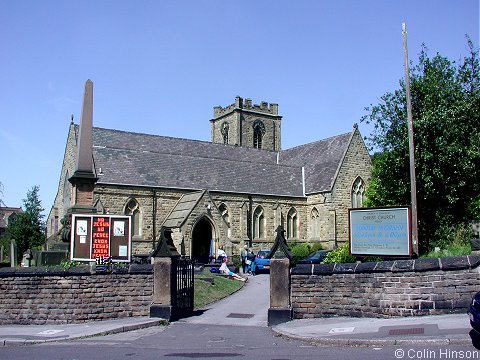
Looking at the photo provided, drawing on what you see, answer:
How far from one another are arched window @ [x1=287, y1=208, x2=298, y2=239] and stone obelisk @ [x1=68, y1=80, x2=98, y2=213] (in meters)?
26.7

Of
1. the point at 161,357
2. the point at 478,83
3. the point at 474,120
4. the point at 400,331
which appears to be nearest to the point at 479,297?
the point at 400,331

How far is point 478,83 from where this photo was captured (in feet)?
93.4

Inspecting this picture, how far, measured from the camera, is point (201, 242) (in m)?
39.4

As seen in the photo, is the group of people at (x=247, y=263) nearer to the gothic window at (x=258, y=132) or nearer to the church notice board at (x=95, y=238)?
the church notice board at (x=95, y=238)

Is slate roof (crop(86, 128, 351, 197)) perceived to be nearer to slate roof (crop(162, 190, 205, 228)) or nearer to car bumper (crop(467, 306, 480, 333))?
slate roof (crop(162, 190, 205, 228))

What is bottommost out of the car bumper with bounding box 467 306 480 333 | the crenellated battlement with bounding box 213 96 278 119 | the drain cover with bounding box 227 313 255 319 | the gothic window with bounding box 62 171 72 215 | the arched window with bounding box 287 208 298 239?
the drain cover with bounding box 227 313 255 319

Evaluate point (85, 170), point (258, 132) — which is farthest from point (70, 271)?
point (258, 132)

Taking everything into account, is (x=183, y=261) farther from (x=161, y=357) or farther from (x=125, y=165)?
(x=125, y=165)

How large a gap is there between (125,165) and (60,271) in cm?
2521

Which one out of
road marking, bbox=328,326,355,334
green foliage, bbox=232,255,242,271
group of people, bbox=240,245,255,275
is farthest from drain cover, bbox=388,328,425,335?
green foliage, bbox=232,255,242,271

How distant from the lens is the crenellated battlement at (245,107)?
67062 mm

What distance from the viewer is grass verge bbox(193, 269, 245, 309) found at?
1940cm

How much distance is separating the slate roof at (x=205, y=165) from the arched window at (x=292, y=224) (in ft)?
5.15

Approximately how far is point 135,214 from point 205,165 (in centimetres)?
796
